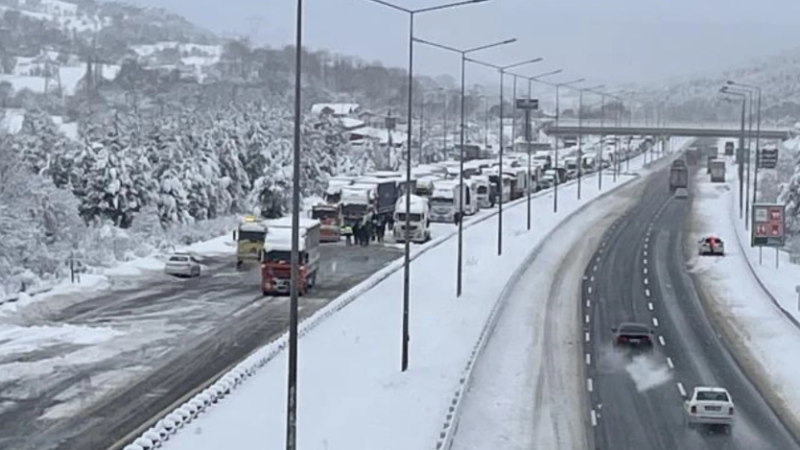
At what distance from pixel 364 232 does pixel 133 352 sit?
3624cm

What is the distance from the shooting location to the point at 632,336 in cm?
4178

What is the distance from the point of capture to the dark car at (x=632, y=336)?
1645 inches

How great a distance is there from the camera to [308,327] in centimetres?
4103

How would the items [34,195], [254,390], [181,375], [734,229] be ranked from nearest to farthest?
[254,390] → [181,375] → [34,195] → [734,229]

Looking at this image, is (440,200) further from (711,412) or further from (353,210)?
(711,412)

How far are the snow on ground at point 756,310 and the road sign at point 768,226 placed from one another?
143 cm

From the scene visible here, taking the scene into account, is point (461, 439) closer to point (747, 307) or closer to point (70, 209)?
point (747, 307)

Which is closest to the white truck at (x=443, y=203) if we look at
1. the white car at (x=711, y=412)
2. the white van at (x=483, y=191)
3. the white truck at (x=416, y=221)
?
the white truck at (x=416, y=221)

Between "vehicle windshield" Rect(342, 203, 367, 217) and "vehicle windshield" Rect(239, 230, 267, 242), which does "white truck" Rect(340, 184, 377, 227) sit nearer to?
"vehicle windshield" Rect(342, 203, 367, 217)

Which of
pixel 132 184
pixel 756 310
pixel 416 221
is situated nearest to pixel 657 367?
pixel 756 310

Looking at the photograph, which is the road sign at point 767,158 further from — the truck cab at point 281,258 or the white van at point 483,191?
the truck cab at point 281,258

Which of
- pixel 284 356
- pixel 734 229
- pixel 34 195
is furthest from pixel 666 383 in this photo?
→ pixel 734 229

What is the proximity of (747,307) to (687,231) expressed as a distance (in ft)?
115

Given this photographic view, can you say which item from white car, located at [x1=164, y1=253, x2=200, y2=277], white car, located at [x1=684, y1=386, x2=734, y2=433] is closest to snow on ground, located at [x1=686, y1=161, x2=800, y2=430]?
white car, located at [x1=684, y1=386, x2=734, y2=433]
